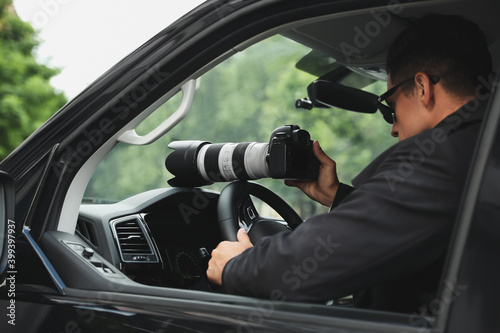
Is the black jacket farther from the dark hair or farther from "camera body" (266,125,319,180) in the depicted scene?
"camera body" (266,125,319,180)

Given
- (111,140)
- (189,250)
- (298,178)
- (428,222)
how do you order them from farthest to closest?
(189,250) → (298,178) → (111,140) → (428,222)

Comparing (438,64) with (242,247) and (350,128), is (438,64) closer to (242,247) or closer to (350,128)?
(242,247)

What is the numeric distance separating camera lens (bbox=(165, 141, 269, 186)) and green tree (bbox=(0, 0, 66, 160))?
1690 cm

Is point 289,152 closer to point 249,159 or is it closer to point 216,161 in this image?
point 249,159

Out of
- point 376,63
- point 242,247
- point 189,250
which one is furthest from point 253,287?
point 376,63

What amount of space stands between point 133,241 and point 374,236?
43.3 inches

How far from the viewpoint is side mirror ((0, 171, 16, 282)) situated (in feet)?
4.37

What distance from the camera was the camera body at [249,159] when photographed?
1.73m

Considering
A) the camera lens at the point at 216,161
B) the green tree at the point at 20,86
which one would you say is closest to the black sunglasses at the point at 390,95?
the camera lens at the point at 216,161

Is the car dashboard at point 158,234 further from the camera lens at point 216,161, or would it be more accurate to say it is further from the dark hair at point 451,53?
the dark hair at point 451,53

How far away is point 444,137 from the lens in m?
1.24

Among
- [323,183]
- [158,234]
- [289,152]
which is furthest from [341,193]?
[158,234]

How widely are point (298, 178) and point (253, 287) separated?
0.72 metres

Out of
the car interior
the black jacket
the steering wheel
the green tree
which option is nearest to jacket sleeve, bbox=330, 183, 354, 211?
the car interior
